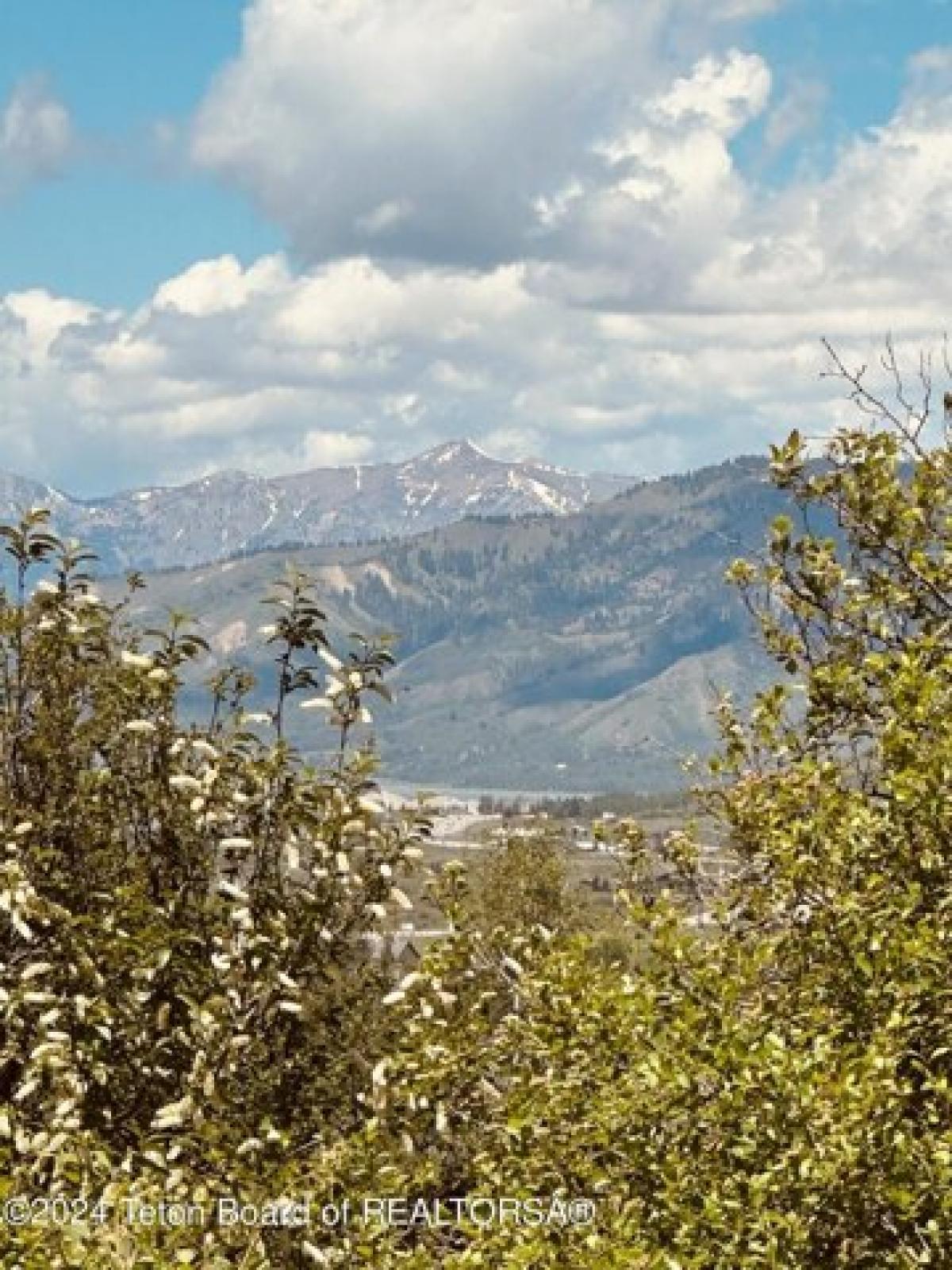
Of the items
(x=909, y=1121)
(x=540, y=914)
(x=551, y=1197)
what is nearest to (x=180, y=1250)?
(x=551, y=1197)

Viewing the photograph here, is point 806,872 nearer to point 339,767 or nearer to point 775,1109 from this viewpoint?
point 775,1109

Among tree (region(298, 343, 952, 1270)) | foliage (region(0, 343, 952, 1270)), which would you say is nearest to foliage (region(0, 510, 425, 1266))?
foliage (region(0, 343, 952, 1270))

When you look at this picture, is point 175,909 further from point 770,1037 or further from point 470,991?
point 770,1037

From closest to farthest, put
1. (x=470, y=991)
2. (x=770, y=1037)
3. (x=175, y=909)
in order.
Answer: (x=770, y=1037)
(x=175, y=909)
(x=470, y=991)

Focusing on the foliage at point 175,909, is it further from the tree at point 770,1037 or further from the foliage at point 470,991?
the tree at point 770,1037

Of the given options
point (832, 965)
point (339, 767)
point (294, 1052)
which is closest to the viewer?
point (832, 965)

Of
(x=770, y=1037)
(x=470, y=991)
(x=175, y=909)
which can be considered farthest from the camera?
(x=470, y=991)

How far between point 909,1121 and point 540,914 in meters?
58.0

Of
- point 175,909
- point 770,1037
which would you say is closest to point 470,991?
point 175,909

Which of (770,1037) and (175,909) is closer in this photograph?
(770,1037)

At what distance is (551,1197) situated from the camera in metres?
10.9

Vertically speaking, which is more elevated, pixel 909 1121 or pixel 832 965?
pixel 832 965

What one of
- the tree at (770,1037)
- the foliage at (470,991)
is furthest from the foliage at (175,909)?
the tree at (770,1037)

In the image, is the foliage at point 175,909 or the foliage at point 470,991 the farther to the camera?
the foliage at point 175,909
